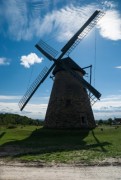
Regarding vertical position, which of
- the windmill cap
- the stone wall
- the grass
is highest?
the windmill cap

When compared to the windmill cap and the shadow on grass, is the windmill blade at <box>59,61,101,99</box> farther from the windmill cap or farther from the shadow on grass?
the shadow on grass

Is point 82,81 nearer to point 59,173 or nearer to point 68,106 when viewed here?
point 68,106

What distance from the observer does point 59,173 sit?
1212 cm

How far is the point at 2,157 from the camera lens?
16.8m

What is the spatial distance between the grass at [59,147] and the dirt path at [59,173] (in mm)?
1890

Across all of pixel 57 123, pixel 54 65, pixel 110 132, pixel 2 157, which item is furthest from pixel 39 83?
pixel 2 157

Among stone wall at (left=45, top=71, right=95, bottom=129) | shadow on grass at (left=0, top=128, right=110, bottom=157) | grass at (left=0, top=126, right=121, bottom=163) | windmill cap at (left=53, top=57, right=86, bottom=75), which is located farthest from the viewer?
windmill cap at (left=53, top=57, right=86, bottom=75)

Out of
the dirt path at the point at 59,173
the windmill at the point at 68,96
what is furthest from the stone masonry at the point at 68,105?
the dirt path at the point at 59,173

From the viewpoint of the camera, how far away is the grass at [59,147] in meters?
16.2

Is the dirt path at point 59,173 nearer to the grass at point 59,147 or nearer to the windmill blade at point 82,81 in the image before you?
the grass at point 59,147

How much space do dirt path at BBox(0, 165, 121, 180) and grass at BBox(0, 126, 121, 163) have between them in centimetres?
189

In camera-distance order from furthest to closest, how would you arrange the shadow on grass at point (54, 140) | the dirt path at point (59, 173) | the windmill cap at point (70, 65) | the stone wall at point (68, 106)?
1. the windmill cap at point (70, 65)
2. the stone wall at point (68, 106)
3. the shadow on grass at point (54, 140)
4. the dirt path at point (59, 173)

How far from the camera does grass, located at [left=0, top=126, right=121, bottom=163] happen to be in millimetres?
16156

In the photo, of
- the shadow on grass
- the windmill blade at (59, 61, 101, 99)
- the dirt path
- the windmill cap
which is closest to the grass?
the shadow on grass
